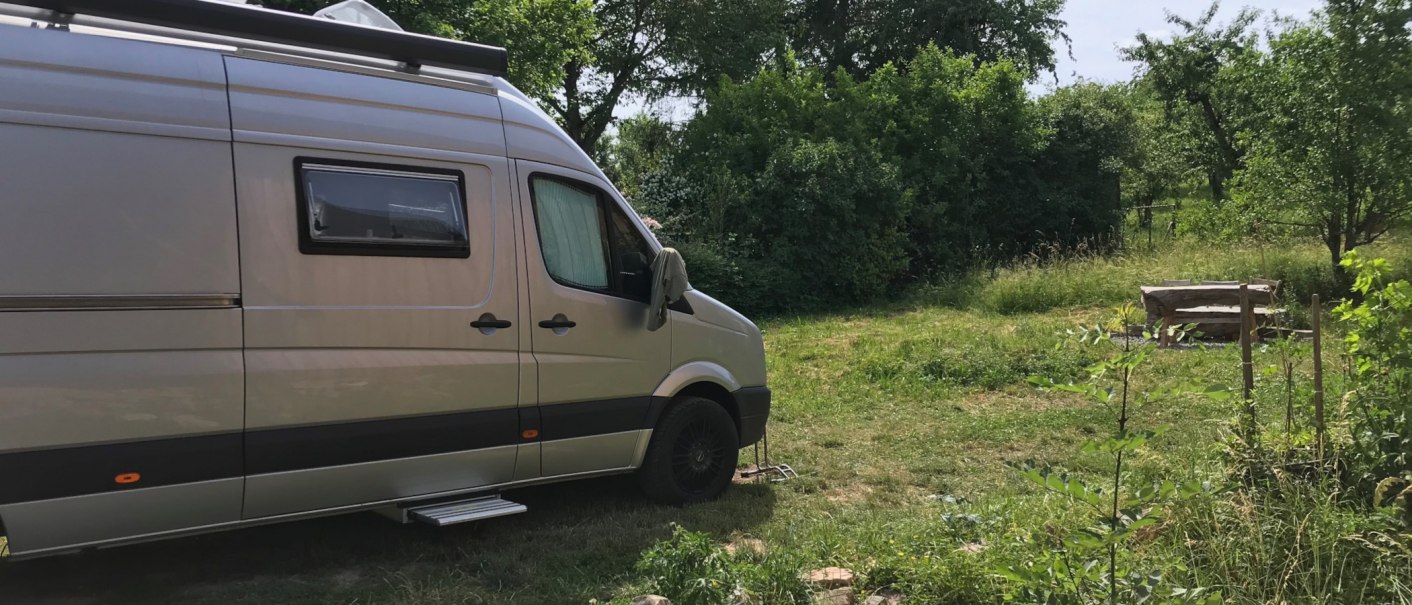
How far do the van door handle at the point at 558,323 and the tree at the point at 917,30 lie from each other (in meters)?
22.9

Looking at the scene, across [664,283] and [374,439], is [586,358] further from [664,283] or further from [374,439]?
[374,439]

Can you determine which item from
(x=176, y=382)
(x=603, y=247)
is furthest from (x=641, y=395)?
(x=176, y=382)

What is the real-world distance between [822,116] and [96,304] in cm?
1647

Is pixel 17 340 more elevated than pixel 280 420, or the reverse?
pixel 17 340

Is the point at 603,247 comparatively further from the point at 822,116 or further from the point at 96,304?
the point at 822,116

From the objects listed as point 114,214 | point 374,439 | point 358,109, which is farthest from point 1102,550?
point 114,214

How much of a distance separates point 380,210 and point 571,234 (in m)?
1.14

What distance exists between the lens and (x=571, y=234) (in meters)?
5.33

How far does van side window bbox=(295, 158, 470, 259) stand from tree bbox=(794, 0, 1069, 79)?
76.3 feet

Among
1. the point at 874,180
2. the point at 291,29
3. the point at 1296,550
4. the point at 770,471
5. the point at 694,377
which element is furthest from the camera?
the point at 874,180

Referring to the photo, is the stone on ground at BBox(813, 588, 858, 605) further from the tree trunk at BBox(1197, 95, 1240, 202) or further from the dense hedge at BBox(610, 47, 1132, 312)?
the tree trunk at BBox(1197, 95, 1240, 202)

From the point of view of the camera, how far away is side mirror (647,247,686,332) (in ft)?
17.7

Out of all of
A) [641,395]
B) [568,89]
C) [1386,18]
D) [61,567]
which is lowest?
[61,567]

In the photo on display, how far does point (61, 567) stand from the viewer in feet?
15.0
